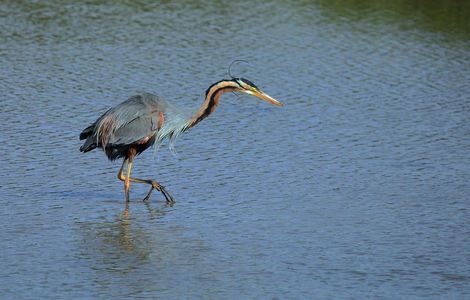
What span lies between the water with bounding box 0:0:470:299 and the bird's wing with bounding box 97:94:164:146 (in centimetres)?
61

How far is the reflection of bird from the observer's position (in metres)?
11.7

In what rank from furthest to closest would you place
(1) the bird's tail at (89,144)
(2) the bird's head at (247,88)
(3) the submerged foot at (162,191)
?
(1) the bird's tail at (89,144), (2) the bird's head at (247,88), (3) the submerged foot at (162,191)

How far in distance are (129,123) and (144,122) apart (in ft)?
0.49

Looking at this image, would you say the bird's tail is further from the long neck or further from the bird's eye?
the bird's eye

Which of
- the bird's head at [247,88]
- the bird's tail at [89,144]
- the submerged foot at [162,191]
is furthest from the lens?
the bird's tail at [89,144]

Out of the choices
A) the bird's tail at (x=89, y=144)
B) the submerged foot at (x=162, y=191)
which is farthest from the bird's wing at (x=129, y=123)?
the submerged foot at (x=162, y=191)

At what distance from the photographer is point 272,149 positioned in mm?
13656

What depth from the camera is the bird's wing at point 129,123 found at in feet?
38.5

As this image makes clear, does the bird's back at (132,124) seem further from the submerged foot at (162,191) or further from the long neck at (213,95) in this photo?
the submerged foot at (162,191)

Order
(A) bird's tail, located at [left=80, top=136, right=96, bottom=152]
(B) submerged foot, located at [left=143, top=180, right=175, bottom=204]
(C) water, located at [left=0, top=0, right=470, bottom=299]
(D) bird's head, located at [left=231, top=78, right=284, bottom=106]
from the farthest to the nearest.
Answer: (A) bird's tail, located at [left=80, top=136, right=96, bottom=152], (D) bird's head, located at [left=231, top=78, right=284, bottom=106], (B) submerged foot, located at [left=143, top=180, right=175, bottom=204], (C) water, located at [left=0, top=0, right=470, bottom=299]

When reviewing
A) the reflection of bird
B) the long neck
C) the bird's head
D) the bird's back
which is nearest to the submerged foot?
the reflection of bird

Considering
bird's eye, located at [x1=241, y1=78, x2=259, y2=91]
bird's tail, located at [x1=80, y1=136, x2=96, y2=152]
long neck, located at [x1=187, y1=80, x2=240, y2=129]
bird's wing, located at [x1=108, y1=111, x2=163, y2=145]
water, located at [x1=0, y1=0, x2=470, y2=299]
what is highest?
bird's eye, located at [x1=241, y1=78, x2=259, y2=91]

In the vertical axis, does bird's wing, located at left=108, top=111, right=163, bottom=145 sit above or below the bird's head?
below

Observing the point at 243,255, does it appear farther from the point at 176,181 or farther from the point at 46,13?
the point at 46,13
